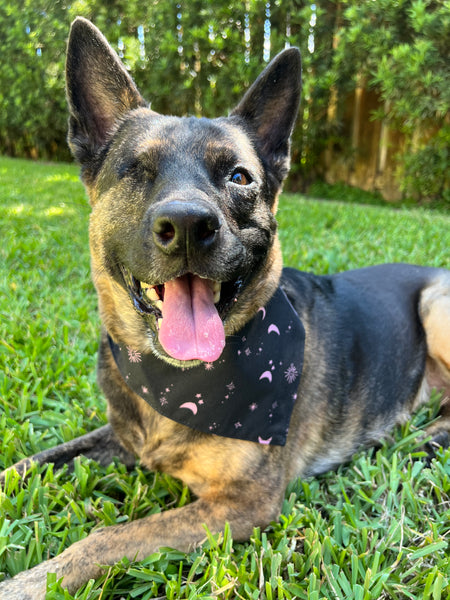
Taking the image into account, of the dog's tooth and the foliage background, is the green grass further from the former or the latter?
the foliage background

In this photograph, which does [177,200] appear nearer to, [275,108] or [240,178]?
[240,178]

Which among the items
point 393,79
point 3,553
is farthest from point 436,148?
point 3,553

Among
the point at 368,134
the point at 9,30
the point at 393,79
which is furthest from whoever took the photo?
the point at 9,30

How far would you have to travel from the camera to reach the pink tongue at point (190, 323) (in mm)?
1914

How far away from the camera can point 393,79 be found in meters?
8.26

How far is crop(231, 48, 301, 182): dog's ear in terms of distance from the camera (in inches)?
95.7

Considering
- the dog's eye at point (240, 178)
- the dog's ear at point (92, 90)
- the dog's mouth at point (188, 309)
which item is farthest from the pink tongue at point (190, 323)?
the dog's ear at point (92, 90)

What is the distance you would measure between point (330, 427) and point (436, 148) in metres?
8.67

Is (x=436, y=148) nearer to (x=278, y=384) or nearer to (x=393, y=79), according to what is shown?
(x=393, y=79)

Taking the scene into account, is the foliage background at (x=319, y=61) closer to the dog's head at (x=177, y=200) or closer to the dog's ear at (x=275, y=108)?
the dog's ear at (x=275, y=108)

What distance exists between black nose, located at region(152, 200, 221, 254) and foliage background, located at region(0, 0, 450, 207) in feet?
25.3

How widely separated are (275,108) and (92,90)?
0.98 m

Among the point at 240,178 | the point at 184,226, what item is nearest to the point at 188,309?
the point at 184,226

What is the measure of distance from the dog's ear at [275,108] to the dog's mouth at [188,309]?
93cm
